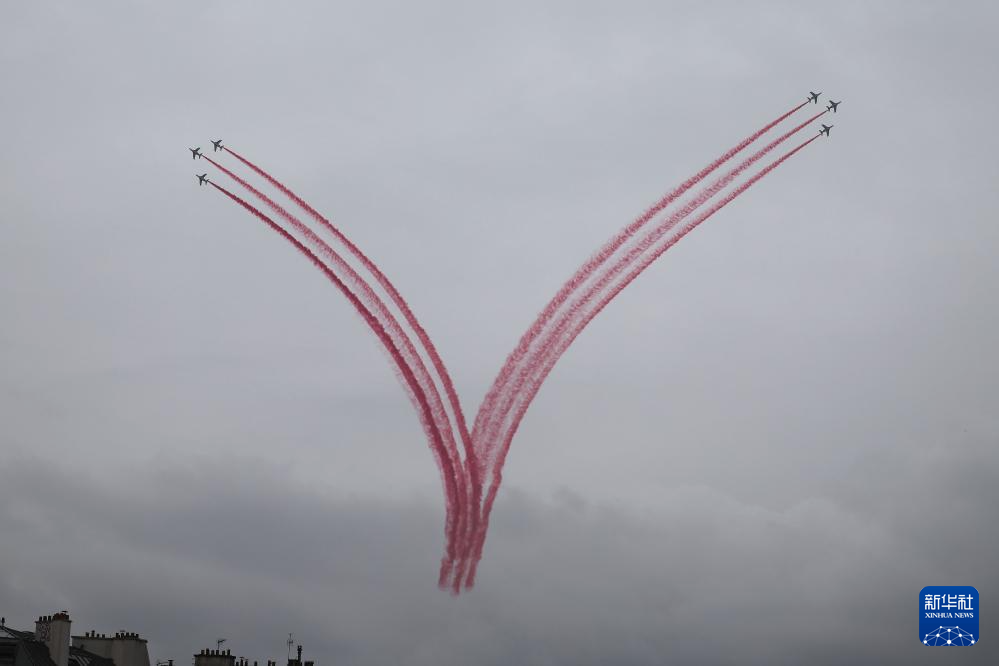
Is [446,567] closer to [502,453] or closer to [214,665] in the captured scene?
[502,453]

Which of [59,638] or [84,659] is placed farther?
[84,659]

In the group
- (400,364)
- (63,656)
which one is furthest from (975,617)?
(63,656)

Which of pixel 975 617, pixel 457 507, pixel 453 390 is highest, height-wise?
pixel 453 390

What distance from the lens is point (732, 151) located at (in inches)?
4358

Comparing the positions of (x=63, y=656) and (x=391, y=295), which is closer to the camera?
(x=63, y=656)

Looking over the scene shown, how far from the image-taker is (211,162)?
117688 millimetres

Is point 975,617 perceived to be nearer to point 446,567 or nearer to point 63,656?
point 446,567

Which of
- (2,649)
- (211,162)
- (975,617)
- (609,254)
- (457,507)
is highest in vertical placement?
(211,162)

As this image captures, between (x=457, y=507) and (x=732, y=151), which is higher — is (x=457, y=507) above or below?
below

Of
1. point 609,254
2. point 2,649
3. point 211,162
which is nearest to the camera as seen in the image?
point 2,649

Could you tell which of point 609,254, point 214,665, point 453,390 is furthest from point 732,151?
point 214,665

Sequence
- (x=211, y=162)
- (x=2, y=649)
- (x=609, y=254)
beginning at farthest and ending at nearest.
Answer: (x=211, y=162)
(x=609, y=254)
(x=2, y=649)

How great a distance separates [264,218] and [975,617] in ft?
206

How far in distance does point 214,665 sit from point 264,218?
125 feet
